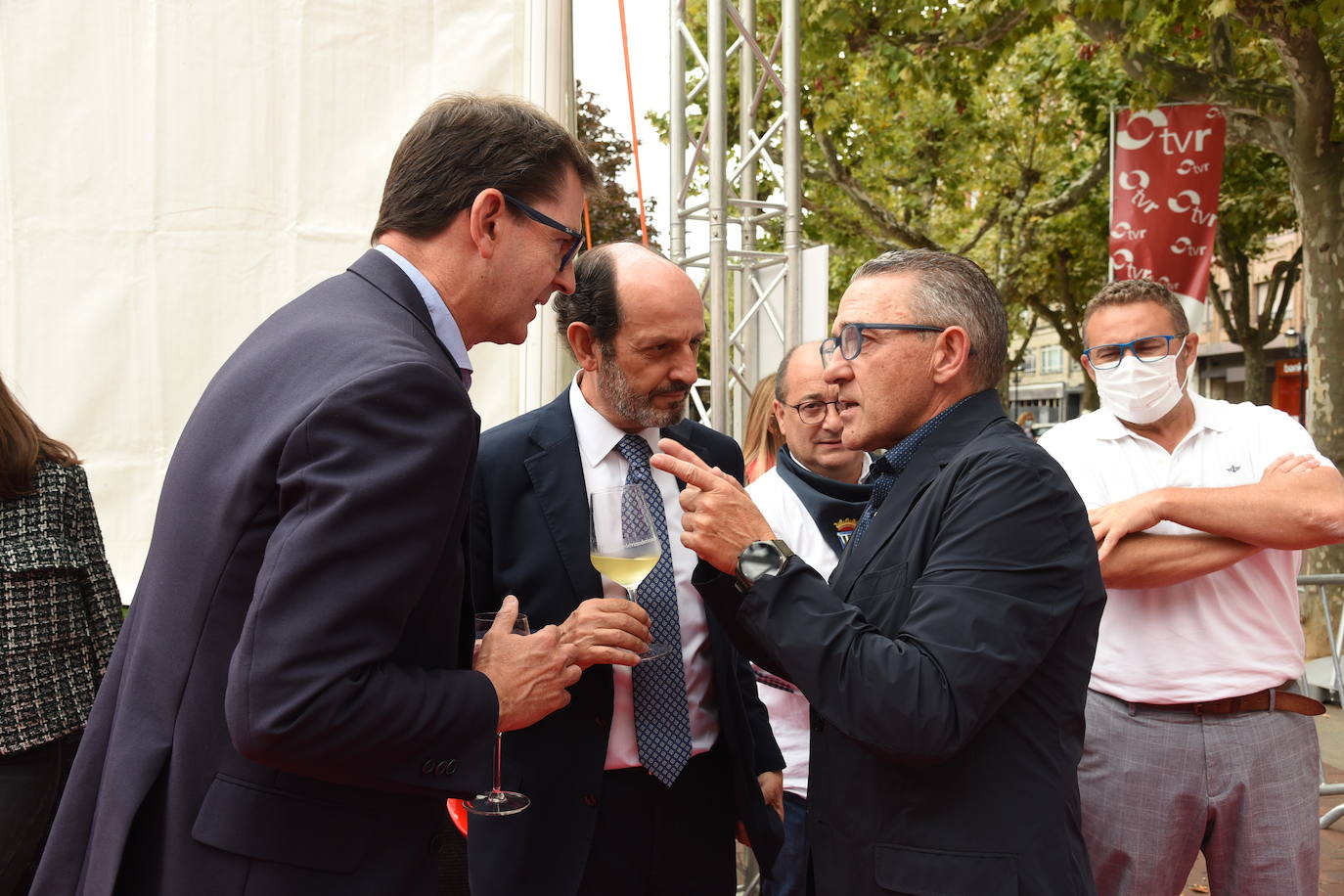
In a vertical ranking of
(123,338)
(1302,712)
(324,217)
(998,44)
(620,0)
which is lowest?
(1302,712)

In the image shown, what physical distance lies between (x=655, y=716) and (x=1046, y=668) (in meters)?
0.83

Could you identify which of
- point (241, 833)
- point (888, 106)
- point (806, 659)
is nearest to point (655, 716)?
point (806, 659)

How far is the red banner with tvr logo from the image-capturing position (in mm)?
8305

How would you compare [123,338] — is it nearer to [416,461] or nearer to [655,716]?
[655,716]

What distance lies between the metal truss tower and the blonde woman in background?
1.02 metres

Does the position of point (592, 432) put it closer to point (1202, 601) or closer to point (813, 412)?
point (813, 412)

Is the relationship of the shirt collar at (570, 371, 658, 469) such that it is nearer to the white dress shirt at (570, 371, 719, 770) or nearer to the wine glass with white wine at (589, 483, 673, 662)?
the white dress shirt at (570, 371, 719, 770)

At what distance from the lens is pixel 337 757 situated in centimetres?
136

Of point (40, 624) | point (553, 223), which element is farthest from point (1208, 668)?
point (40, 624)

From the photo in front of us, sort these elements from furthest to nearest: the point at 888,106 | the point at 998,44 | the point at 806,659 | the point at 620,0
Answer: the point at 888,106 < the point at 998,44 < the point at 620,0 < the point at 806,659

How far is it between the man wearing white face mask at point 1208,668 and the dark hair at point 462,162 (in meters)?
1.73

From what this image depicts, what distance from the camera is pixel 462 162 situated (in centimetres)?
170

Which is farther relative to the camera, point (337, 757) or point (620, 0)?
point (620, 0)

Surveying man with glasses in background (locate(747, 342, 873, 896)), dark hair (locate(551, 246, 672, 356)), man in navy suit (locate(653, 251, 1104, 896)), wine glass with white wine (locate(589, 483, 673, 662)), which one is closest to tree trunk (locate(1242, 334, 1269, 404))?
man with glasses in background (locate(747, 342, 873, 896))
